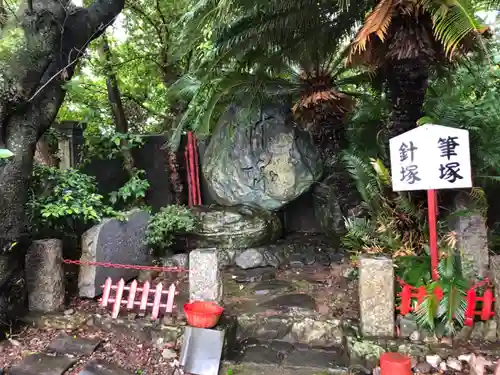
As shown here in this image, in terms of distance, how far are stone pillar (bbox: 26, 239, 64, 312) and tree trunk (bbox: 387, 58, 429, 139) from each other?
4.36 m

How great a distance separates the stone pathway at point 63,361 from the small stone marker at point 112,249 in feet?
2.75

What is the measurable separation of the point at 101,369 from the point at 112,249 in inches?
71.7

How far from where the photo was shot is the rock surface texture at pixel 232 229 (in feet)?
22.1

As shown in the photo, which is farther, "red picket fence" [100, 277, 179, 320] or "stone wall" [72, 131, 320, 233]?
"stone wall" [72, 131, 320, 233]

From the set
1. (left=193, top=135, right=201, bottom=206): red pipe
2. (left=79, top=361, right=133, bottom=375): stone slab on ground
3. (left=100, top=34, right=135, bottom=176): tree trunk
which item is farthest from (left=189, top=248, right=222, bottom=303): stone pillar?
(left=100, top=34, right=135, bottom=176): tree trunk

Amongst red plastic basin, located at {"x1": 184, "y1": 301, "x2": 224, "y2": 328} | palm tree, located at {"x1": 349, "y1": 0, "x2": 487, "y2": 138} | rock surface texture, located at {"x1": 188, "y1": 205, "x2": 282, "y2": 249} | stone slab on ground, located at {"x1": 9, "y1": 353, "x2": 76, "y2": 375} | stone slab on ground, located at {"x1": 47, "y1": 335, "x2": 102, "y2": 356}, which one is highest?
palm tree, located at {"x1": 349, "y1": 0, "x2": 487, "y2": 138}

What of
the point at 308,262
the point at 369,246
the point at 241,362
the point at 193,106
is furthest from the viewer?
the point at 308,262

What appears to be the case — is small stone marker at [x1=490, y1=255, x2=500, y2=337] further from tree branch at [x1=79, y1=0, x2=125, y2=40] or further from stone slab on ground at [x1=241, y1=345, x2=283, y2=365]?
tree branch at [x1=79, y1=0, x2=125, y2=40]

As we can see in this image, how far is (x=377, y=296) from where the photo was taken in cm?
360

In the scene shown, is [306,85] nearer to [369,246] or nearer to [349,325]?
[369,246]

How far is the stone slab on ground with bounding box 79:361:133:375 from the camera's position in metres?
3.43

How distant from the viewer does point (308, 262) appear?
6613 millimetres

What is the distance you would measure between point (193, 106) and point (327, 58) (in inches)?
90.3

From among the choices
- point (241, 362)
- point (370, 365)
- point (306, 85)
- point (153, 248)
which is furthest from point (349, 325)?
point (306, 85)
